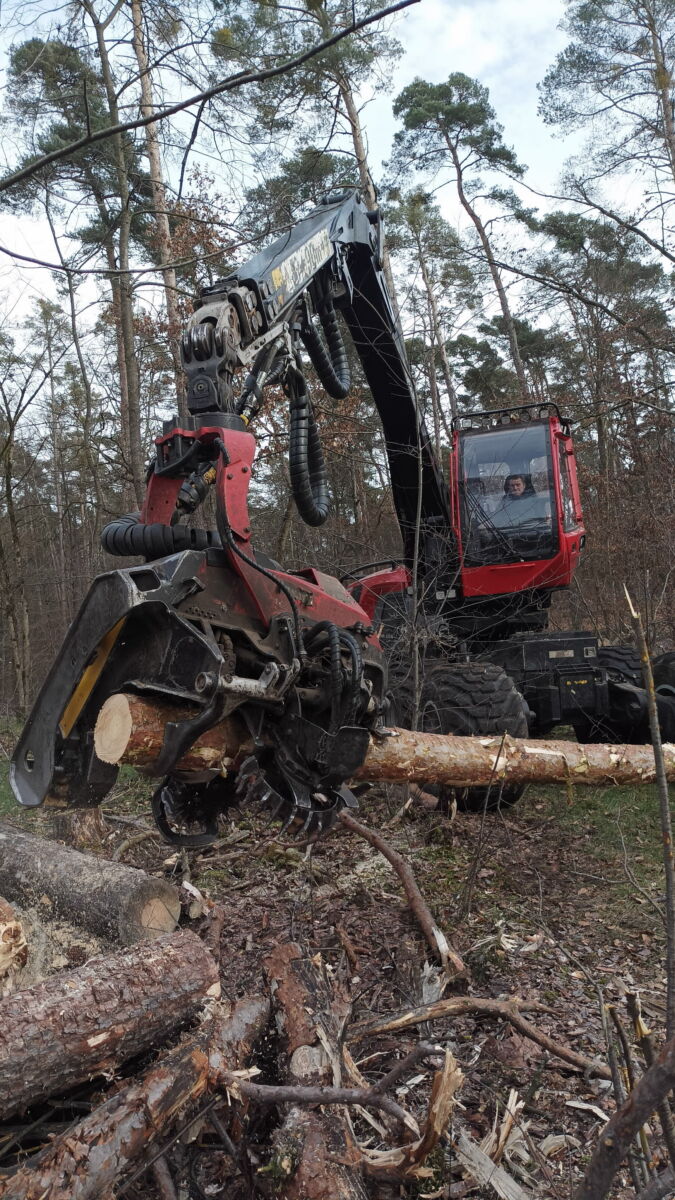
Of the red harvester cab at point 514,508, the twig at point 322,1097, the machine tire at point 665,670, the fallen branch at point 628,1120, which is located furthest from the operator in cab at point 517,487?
the fallen branch at point 628,1120

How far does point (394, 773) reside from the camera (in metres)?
4.48

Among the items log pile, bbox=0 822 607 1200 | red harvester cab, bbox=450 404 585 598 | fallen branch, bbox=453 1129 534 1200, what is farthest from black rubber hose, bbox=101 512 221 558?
red harvester cab, bbox=450 404 585 598

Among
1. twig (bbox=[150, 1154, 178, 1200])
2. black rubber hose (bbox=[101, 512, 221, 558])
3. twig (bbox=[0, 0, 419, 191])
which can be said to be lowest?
twig (bbox=[150, 1154, 178, 1200])

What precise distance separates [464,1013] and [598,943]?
1566 mm

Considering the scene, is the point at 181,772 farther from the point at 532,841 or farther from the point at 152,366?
the point at 152,366

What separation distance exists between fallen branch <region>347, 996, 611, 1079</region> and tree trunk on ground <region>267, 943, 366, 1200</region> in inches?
5.2

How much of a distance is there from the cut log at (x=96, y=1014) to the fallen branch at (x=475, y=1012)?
1.96 ft

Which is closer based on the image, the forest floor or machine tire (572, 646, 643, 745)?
the forest floor

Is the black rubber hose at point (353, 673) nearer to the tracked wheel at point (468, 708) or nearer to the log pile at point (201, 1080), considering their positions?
the log pile at point (201, 1080)

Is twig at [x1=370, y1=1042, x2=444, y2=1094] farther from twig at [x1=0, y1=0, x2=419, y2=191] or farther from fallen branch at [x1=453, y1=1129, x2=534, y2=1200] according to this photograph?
twig at [x1=0, y1=0, x2=419, y2=191]

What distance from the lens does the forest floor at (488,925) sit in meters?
2.74

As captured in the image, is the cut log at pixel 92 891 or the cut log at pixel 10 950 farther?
the cut log at pixel 92 891

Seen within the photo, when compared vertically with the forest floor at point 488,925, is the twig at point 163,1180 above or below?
above

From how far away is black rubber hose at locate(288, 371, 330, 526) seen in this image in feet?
15.4
